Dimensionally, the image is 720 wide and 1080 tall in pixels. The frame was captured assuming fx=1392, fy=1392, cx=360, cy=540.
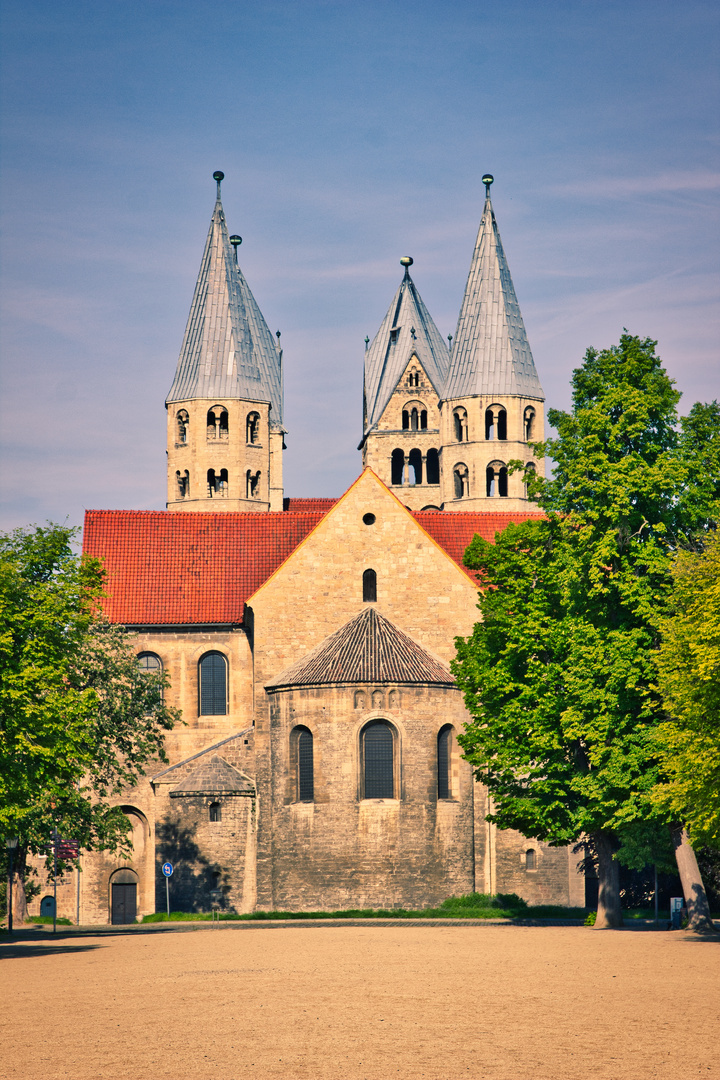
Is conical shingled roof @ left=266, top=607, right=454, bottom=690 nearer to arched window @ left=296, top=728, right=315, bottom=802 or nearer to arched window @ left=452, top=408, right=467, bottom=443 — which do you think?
arched window @ left=296, top=728, right=315, bottom=802

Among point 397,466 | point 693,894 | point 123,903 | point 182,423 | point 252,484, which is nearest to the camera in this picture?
point 693,894

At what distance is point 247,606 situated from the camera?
53.7 m

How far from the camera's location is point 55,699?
34.8 metres

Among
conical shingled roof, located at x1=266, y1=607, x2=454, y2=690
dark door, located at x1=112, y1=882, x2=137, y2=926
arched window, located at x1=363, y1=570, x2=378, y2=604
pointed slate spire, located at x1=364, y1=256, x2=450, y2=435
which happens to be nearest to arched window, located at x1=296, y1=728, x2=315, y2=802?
conical shingled roof, located at x1=266, y1=607, x2=454, y2=690

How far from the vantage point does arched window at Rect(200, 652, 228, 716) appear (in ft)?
187

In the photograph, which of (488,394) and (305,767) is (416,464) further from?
(305,767)

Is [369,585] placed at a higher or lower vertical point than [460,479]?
lower

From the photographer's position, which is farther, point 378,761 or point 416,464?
point 416,464

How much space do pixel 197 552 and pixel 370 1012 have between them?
1625 inches

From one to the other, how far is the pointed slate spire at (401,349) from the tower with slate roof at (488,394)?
4922mm

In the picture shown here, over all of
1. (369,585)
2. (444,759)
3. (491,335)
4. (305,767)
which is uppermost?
(491,335)

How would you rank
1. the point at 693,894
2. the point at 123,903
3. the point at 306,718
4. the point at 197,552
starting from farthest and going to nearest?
the point at 197,552, the point at 123,903, the point at 306,718, the point at 693,894

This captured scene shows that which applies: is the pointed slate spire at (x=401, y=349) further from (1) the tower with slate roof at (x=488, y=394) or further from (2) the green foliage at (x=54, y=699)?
(2) the green foliage at (x=54, y=699)

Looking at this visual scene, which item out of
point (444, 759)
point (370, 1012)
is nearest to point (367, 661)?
point (444, 759)
